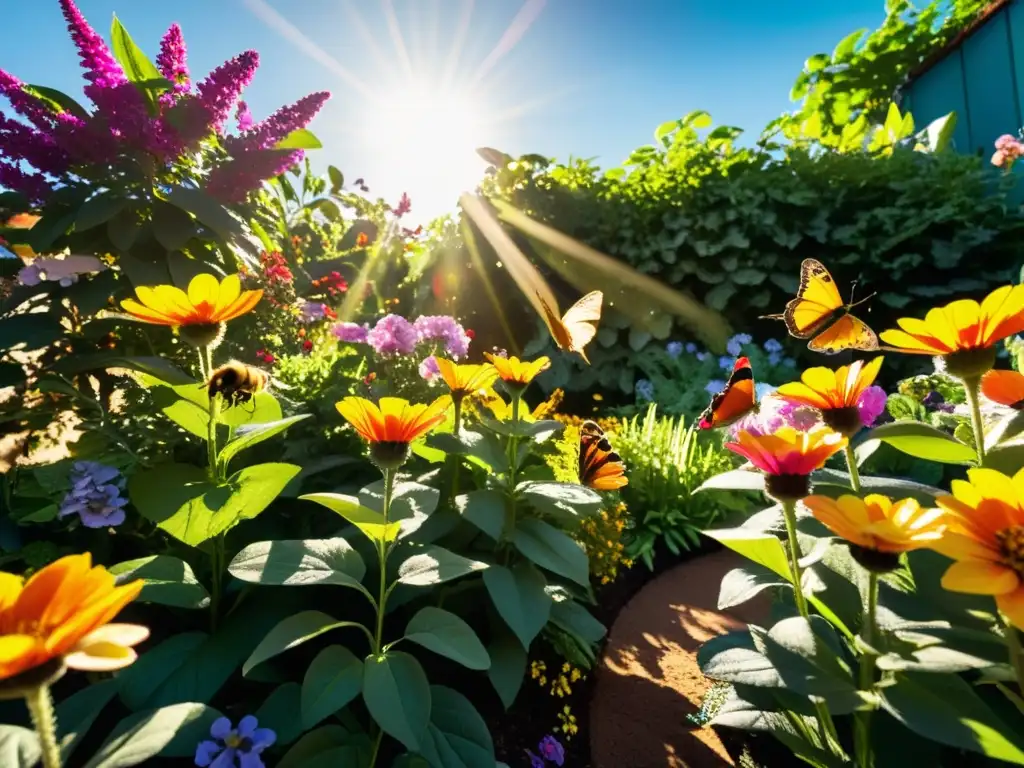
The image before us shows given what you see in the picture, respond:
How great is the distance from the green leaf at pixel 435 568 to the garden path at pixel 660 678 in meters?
0.69

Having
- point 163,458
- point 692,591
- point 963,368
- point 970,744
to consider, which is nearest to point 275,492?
point 163,458

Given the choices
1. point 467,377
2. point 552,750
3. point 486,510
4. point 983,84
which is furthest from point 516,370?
point 983,84

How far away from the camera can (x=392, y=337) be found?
192cm

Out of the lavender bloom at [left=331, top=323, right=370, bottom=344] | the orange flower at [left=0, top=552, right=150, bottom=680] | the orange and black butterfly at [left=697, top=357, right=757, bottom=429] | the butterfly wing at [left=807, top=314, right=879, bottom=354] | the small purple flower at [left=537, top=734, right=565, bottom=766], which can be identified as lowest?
the small purple flower at [left=537, top=734, right=565, bottom=766]

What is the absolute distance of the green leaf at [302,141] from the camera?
193 cm

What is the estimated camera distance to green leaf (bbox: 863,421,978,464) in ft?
2.83

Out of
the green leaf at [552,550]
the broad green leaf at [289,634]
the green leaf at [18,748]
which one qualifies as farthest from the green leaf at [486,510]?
the green leaf at [18,748]

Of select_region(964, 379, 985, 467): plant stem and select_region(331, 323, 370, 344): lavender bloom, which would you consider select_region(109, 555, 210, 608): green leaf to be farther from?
select_region(331, 323, 370, 344): lavender bloom

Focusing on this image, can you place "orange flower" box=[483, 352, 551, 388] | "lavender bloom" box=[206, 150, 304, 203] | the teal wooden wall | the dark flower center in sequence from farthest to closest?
the teal wooden wall < "lavender bloom" box=[206, 150, 304, 203] < "orange flower" box=[483, 352, 551, 388] < the dark flower center

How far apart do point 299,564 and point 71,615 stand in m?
0.43

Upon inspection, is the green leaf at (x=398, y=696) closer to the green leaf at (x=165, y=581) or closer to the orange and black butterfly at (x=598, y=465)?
the green leaf at (x=165, y=581)

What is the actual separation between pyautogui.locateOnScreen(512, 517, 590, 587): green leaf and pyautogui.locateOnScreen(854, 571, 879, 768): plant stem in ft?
1.56

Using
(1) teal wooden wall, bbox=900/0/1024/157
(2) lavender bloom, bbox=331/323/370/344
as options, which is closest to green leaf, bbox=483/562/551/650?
(2) lavender bloom, bbox=331/323/370/344

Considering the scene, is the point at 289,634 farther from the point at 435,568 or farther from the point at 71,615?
the point at 71,615
